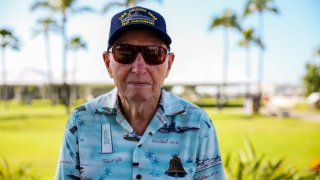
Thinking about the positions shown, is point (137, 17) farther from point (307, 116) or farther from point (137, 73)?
point (307, 116)

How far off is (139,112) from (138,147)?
0.32 metres

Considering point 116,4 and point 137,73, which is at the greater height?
point 116,4

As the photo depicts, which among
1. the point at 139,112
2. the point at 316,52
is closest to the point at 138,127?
the point at 139,112

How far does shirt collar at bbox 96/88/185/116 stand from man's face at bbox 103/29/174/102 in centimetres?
10

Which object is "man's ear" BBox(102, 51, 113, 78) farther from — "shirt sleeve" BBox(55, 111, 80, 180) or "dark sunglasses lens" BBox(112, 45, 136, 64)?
"shirt sleeve" BBox(55, 111, 80, 180)

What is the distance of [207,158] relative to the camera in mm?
2266

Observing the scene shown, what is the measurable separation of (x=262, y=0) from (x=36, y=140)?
106ft

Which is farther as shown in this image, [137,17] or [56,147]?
[56,147]

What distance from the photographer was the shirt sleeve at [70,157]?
2217 mm

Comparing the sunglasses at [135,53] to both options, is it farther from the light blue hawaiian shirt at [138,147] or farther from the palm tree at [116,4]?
the palm tree at [116,4]

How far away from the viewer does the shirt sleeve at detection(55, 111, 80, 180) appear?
2217mm

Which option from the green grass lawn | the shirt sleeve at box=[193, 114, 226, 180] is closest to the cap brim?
the shirt sleeve at box=[193, 114, 226, 180]

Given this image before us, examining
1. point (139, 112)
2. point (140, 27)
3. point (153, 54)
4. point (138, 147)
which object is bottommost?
point (138, 147)

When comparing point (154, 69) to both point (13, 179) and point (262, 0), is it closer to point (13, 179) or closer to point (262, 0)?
point (13, 179)
